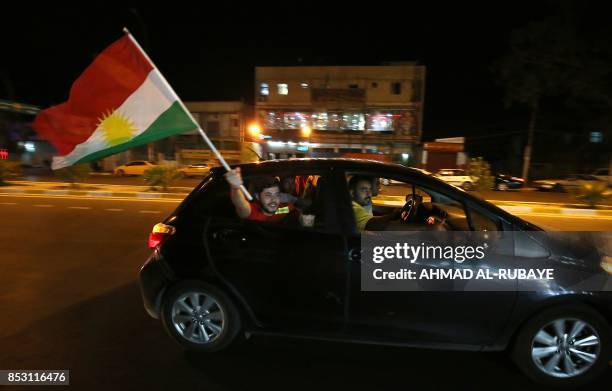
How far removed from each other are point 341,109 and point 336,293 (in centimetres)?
3427

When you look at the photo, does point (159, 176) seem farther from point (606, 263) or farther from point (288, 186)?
Answer: point (606, 263)

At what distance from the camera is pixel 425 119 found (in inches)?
1650

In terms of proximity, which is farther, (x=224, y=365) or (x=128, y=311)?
(x=128, y=311)

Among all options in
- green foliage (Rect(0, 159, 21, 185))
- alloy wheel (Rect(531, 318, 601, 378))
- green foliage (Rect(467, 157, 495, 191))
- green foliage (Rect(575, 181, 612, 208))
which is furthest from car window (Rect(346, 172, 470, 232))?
green foliage (Rect(0, 159, 21, 185))

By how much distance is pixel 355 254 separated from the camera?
3.21m

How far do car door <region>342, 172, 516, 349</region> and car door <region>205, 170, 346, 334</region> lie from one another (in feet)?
0.38

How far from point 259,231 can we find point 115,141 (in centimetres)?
129

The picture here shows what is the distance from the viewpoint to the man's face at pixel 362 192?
3.83 m

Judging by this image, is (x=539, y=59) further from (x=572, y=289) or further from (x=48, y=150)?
(x=48, y=150)

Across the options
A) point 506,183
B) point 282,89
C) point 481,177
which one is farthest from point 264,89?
point 481,177

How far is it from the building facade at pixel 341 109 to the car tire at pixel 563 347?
105 feet

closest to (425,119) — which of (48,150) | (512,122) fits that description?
(512,122)

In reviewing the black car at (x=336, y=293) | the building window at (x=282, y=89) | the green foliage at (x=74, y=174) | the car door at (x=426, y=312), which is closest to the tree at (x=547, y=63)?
the building window at (x=282, y=89)

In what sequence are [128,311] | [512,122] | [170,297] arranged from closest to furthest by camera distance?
[170,297] < [128,311] < [512,122]
